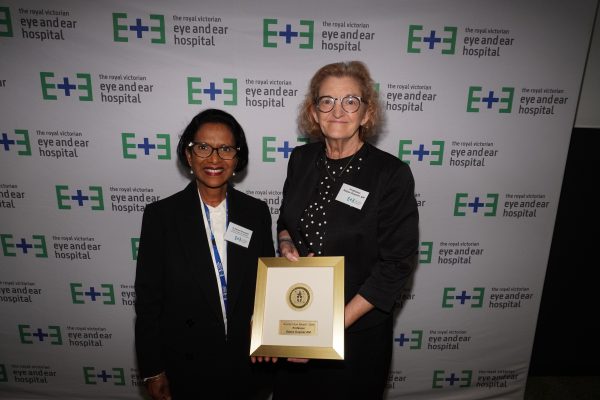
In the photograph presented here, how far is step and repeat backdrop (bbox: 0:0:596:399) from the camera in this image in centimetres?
220

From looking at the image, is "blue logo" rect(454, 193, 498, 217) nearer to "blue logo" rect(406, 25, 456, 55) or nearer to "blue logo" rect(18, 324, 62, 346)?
"blue logo" rect(406, 25, 456, 55)

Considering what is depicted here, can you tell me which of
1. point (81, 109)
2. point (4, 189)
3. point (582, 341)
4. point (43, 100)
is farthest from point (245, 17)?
point (582, 341)

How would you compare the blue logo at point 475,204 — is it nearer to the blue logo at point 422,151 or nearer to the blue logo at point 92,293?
the blue logo at point 422,151

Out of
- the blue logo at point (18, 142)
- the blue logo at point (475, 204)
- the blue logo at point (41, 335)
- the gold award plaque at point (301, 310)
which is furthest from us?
the blue logo at point (41, 335)

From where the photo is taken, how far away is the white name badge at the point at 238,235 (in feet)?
5.59

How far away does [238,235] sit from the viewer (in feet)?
5.63

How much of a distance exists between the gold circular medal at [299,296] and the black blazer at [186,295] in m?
0.30

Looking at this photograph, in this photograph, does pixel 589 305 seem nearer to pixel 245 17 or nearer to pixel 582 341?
pixel 582 341

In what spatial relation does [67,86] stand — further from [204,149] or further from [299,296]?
[299,296]

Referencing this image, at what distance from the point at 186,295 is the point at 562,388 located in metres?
3.32

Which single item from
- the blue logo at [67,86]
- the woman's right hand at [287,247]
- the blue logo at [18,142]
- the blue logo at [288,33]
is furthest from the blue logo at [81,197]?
the blue logo at [288,33]

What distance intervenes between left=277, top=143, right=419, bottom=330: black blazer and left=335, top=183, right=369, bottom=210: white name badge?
0.02m

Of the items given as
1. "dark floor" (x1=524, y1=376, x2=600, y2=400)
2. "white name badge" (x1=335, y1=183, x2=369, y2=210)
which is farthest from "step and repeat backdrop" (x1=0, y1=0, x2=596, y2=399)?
"white name badge" (x1=335, y1=183, x2=369, y2=210)

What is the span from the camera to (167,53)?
222cm
